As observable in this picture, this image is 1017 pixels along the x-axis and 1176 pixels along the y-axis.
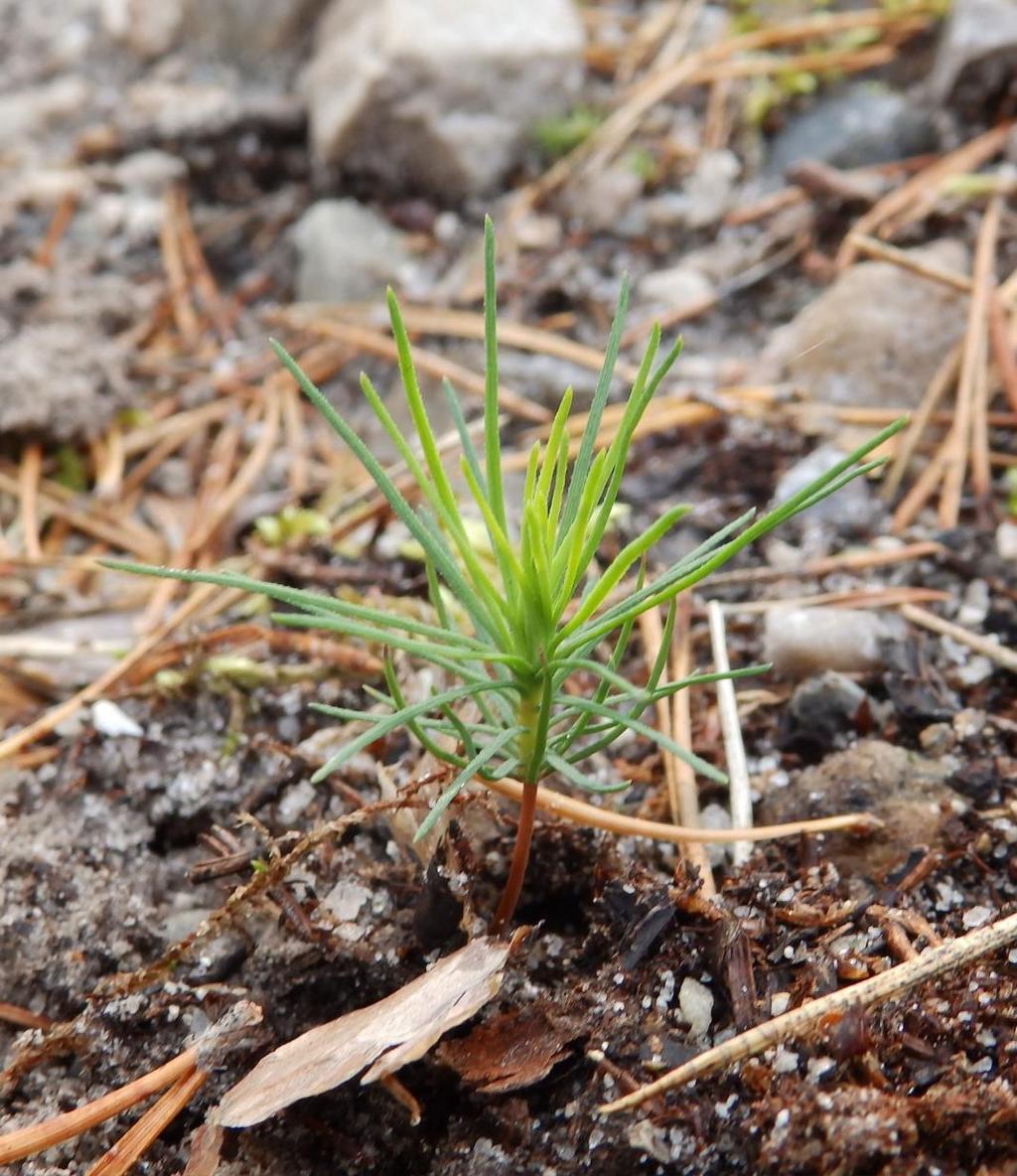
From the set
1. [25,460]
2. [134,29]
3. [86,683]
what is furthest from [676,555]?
[134,29]

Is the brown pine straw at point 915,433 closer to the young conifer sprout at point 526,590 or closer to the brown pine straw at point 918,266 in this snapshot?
the brown pine straw at point 918,266

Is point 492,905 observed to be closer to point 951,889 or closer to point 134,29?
point 951,889

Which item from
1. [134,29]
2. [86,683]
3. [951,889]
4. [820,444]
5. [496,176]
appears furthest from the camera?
[134,29]

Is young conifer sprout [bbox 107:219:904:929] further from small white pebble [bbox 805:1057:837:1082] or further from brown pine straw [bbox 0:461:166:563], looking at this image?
brown pine straw [bbox 0:461:166:563]

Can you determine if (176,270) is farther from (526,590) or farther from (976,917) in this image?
(976,917)

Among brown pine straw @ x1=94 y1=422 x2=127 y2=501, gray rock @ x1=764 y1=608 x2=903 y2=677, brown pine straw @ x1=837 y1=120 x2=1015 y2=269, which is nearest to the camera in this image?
gray rock @ x1=764 y1=608 x2=903 y2=677

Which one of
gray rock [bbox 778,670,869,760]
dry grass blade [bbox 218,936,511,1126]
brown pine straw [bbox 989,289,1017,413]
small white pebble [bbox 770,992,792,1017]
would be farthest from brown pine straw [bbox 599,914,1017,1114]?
brown pine straw [bbox 989,289,1017,413]
